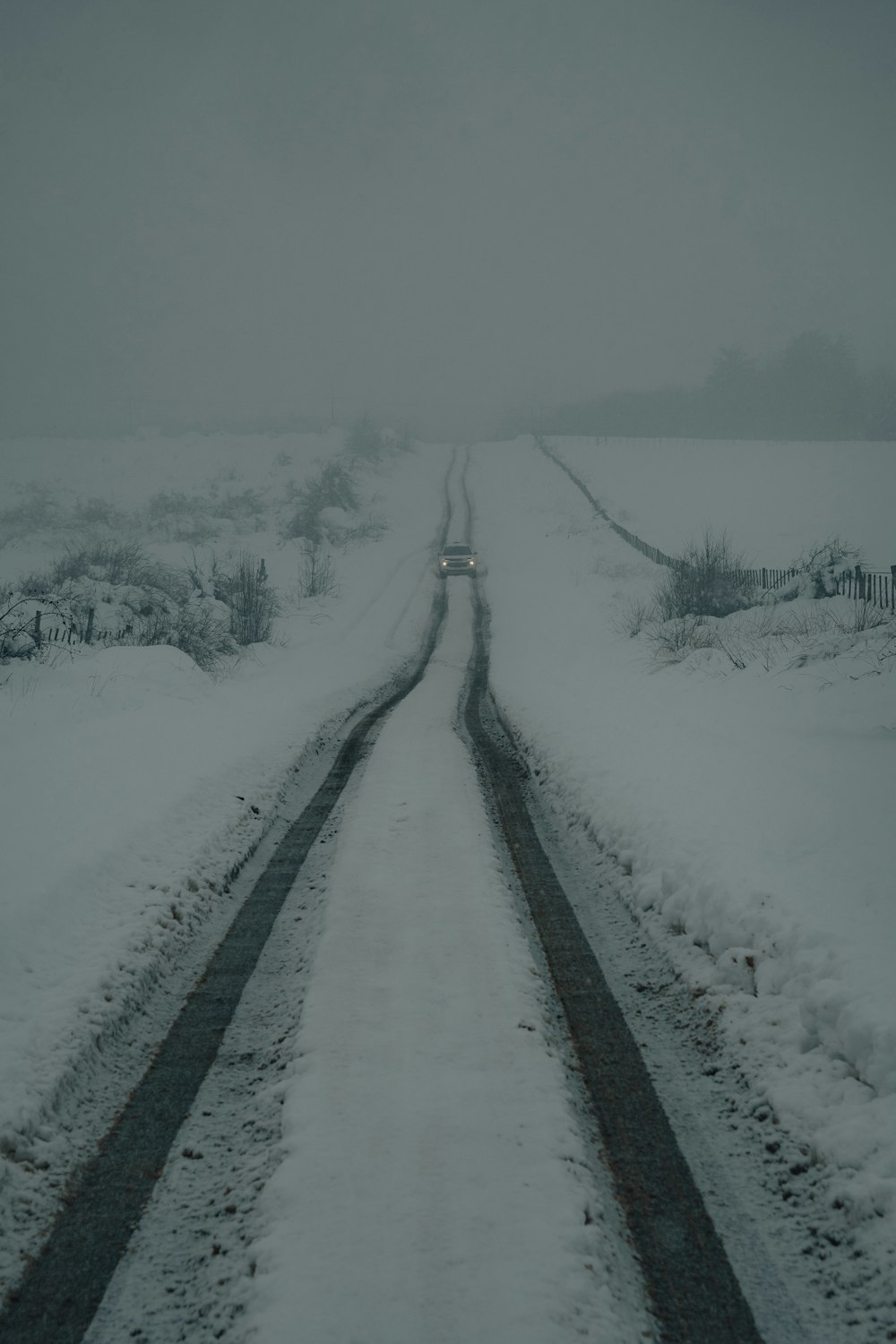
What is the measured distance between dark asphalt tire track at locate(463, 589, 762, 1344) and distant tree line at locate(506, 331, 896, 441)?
8120 cm

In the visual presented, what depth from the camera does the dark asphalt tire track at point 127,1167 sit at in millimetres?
2340

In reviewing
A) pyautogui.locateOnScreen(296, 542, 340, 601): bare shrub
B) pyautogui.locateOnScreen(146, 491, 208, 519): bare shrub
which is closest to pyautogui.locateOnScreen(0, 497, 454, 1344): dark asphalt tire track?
pyautogui.locateOnScreen(296, 542, 340, 601): bare shrub

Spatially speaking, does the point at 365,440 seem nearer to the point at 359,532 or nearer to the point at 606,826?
the point at 359,532

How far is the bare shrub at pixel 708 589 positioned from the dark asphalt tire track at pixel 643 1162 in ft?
47.1

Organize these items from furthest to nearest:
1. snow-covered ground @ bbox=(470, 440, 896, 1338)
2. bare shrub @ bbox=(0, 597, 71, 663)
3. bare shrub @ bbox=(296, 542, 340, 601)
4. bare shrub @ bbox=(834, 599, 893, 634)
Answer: bare shrub @ bbox=(296, 542, 340, 601) → bare shrub @ bbox=(834, 599, 893, 634) → bare shrub @ bbox=(0, 597, 71, 663) → snow-covered ground @ bbox=(470, 440, 896, 1338)

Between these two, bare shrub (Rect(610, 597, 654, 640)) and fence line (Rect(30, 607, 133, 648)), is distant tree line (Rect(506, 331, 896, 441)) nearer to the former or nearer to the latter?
bare shrub (Rect(610, 597, 654, 640))

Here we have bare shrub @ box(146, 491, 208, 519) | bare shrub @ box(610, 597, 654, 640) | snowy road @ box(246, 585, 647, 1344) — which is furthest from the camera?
bare shrub @ box(146, 491, 208, 519)

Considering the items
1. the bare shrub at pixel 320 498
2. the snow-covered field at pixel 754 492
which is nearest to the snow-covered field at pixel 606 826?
the snow-covered field at pixel 754 492

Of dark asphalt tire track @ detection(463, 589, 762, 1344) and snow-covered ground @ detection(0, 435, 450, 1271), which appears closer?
dark asphalt tire track @ detection(463, 589, 762, 1344)

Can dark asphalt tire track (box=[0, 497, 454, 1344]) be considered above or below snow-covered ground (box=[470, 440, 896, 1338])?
below

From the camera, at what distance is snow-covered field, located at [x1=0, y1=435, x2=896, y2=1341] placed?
3.26m

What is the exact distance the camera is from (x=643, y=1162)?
2.92 m

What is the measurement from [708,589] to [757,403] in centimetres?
7813

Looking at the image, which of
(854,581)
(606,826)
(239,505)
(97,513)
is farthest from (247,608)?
(239,505)
